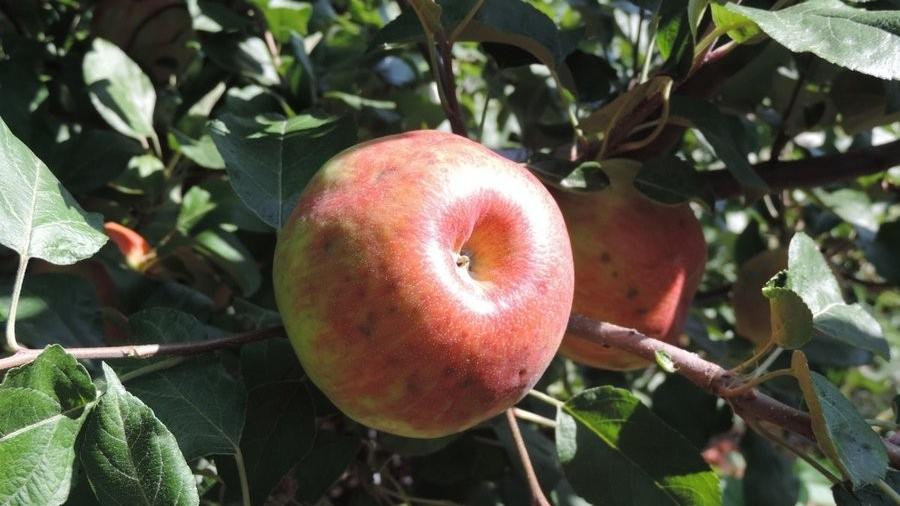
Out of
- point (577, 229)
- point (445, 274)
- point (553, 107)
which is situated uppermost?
point (445, 274)

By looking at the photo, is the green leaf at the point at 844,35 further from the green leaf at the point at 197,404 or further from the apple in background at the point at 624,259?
the green leaf at the point at 197,404

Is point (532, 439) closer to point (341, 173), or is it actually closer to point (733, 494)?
point (341, 173)

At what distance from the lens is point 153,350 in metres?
0.66

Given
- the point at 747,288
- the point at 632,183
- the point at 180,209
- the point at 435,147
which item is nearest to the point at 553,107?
the point at 747,288

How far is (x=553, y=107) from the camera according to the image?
145cm

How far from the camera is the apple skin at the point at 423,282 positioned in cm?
60

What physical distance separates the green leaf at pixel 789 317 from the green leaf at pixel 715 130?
0.69 feet

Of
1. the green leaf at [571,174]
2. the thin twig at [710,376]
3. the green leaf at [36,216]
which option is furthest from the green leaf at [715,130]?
the green leaf at [36,216]

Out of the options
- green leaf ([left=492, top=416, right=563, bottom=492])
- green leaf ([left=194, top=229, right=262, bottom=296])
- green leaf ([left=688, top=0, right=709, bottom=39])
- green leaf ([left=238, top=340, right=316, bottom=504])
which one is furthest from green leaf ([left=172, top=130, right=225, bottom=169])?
green leaf ([left=688, top=0, right=709, bottom=39])

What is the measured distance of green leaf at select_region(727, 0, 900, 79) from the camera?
656mm

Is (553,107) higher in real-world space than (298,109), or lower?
lower

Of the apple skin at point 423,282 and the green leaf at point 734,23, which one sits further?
the green leaf at point 734,23

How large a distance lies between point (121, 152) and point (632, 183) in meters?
0.62

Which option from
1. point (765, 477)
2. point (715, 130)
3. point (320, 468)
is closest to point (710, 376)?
point (715, 130)
